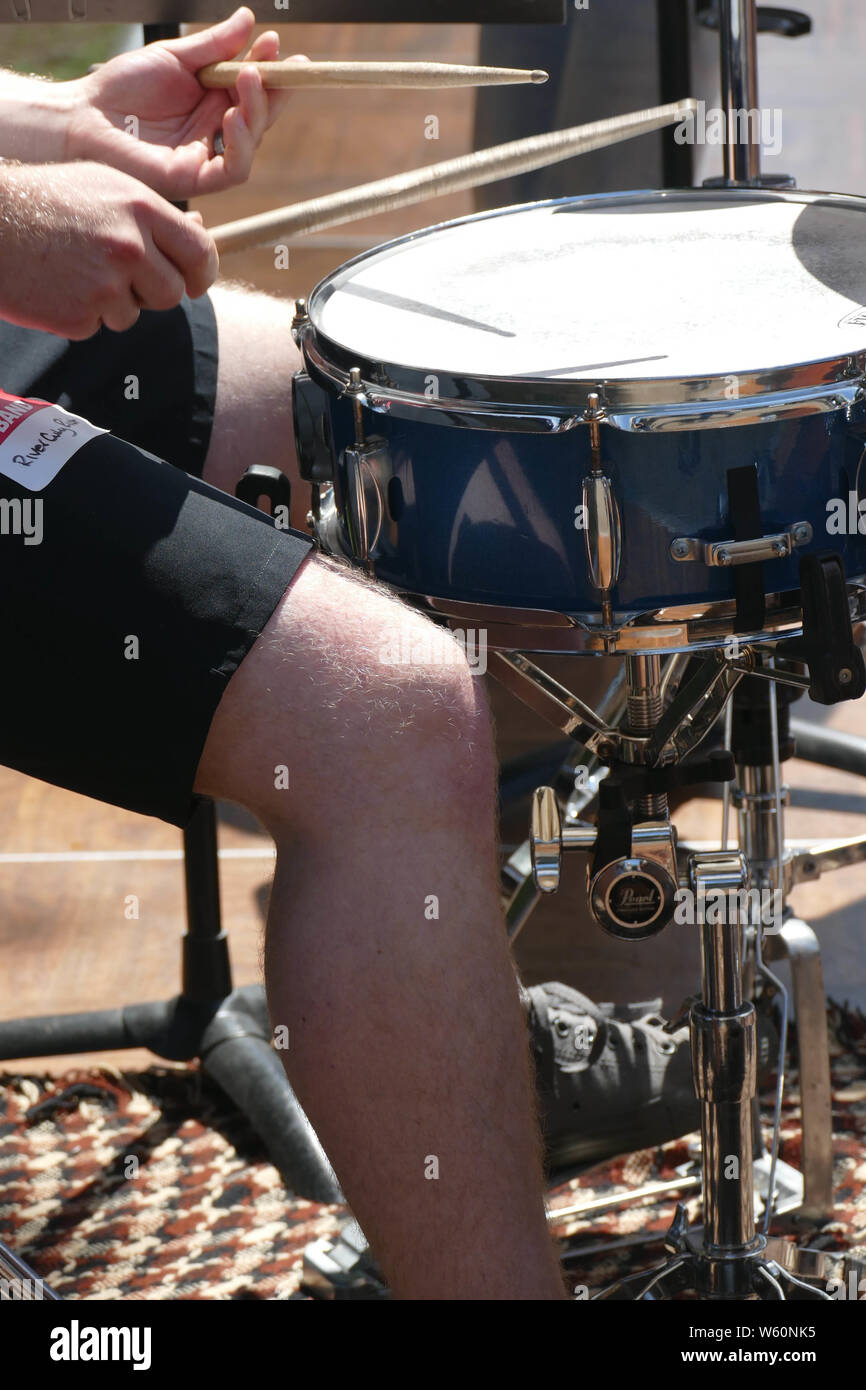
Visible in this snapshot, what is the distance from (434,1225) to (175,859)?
114 centimetres

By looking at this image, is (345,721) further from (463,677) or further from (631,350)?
(631,350)

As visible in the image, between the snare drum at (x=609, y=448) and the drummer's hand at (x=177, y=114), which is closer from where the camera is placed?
the snare drum at (x=609, y=448)

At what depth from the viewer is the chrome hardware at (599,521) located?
2.83 ft

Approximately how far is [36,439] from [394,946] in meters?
0.34

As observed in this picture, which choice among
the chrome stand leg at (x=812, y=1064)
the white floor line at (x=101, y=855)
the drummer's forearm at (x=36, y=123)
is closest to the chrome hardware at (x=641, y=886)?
the chrome stand leg at (x=812, y=1064)

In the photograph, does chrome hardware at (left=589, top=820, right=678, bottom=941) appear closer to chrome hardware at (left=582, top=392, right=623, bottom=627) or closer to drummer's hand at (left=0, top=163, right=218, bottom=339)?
chrome hardware at (left=582, top=392, right=623, bottom=627)

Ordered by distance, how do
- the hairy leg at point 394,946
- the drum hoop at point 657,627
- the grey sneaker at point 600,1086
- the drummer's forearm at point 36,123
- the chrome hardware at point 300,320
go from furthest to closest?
the grey sneaker at point 600,1086 < the drummer's forearm at point 36,123 < the chrome hardware at point 300,320 < the drum hoop at point 657,627 < the hairy leg at point 394,946

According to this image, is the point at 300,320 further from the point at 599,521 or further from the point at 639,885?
the point at 639,885

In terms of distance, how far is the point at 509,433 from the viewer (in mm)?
886

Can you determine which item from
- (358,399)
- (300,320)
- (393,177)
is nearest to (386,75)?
(393,177)

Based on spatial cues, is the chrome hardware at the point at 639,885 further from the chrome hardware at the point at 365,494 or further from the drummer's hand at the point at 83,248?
the drummer's hand at the point at 83,248

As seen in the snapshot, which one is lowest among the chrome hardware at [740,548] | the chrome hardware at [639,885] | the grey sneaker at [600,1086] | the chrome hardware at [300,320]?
the grey sneaker at [600,1086]

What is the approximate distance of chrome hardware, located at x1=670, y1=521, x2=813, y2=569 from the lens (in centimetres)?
88

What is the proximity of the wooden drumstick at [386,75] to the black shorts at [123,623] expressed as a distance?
385 millimetres
